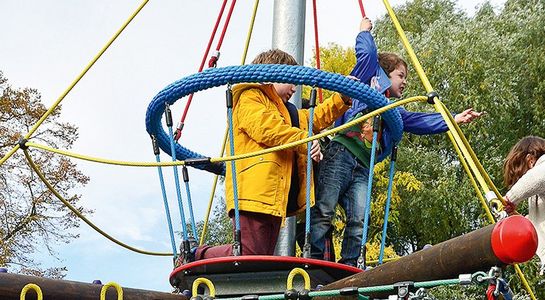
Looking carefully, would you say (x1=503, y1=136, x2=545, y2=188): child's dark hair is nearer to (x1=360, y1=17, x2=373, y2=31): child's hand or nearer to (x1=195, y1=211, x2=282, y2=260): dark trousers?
(x1=360, y1=17, x2=373, y2=31): child's hand

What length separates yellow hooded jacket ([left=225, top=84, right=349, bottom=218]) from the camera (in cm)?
316

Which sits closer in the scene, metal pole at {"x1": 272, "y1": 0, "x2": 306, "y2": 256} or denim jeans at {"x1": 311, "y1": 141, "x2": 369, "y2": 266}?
denim jeans at {"x1": 311, "y1": 141, "x2": 369, "y2": 266}

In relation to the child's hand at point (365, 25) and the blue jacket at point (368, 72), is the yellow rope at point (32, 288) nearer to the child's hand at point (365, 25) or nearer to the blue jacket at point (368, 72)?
the blue jacket at point (368, 72)

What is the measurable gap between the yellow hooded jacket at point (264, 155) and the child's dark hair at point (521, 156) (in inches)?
43.0

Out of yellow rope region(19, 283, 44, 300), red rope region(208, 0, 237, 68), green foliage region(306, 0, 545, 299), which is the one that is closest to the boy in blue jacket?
red rope region(208, 0, 237, 68)

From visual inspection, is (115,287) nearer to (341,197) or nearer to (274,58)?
(274,58)

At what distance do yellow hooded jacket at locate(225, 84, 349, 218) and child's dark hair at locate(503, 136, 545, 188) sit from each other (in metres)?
1.09

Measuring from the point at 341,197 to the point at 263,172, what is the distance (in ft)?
2.25

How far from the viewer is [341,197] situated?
375cm

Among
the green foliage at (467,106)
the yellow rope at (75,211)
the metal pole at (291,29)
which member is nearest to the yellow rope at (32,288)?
the yellow rope at (75,211)

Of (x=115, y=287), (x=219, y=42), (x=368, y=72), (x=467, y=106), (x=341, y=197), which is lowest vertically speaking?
(x=115, y=287)

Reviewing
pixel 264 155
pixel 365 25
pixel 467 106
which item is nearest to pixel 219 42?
pixel 365 25

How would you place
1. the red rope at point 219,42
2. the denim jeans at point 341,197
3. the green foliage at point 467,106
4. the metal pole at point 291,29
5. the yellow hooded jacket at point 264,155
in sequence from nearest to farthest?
1. the yellow hooded jacket at point 264,155
2. the denim jeans at point 341,197
3. the metal pole at point 291,29
4. the red rope at point 219,42
5. the green foliage at point 467,106

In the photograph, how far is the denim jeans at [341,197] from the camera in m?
3.58
